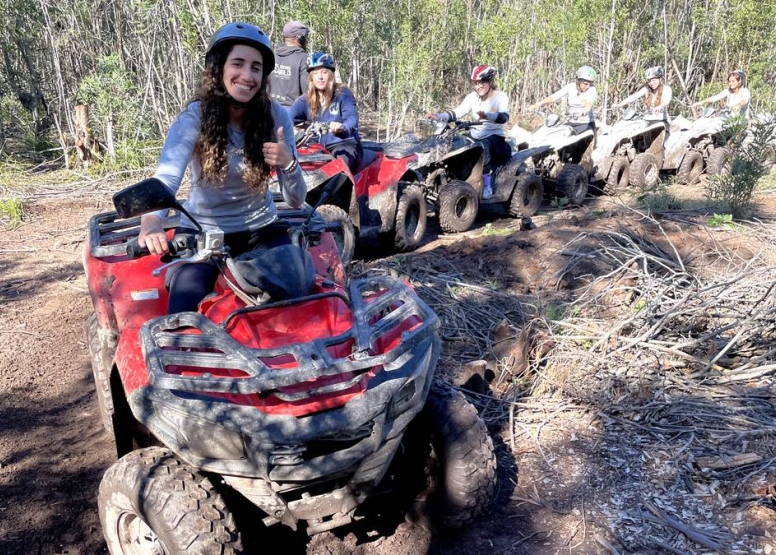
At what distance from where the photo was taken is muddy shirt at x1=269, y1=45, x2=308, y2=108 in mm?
6547

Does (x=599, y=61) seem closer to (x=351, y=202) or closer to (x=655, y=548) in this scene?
(x=351, y=202)

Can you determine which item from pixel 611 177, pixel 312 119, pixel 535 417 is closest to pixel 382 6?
pixel 611 177

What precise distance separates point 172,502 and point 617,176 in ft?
27.9

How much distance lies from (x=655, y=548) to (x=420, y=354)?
120 cm

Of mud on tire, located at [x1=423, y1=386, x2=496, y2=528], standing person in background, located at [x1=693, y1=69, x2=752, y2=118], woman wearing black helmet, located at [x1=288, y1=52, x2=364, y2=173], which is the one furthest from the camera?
standing person in background, located at [x1=693, y1=69, x2=752, y2=118]

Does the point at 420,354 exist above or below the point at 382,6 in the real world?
below

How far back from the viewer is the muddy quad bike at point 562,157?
8.48 m

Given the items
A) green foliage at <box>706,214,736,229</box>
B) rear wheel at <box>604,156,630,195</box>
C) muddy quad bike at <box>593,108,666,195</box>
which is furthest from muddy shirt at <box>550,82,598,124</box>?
green foliage at <box>706,214,736,229</box>

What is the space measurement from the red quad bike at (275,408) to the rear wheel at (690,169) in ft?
29.3

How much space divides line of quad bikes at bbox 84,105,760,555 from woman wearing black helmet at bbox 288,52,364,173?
2934 millimetres

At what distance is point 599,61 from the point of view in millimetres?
16578

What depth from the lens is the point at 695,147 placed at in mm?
10648

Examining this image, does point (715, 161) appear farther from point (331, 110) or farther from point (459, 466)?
point (459, 466)

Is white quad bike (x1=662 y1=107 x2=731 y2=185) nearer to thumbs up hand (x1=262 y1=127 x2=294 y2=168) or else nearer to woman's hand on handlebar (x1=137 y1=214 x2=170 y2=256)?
thumbs up hand (x1=262 y1=127 x2=294 y2=168)
